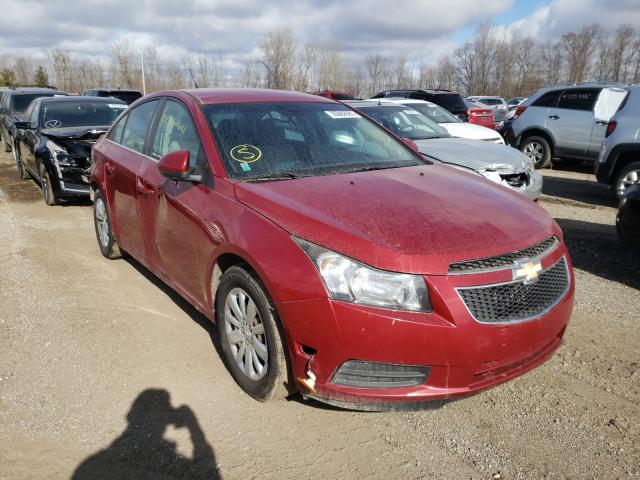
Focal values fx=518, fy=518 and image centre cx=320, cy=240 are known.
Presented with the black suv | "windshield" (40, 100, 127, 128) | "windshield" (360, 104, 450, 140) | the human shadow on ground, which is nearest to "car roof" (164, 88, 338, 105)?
the human shadow on ground

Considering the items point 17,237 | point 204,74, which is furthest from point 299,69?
point 17,237

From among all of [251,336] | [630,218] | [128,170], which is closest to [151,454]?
[251,336]

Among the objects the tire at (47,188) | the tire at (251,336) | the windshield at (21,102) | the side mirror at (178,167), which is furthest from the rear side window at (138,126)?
the windshield at (21,102)

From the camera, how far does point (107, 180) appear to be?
15.8 feet

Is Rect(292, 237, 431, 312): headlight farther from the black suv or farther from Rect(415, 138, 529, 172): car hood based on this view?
the black suv

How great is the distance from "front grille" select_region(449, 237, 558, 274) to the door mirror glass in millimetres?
9064

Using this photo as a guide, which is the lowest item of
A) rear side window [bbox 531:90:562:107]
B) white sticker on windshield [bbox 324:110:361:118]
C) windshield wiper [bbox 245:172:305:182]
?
windshield wiper [bbox 245:172:305:182]

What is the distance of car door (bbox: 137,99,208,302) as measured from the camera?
3301mm

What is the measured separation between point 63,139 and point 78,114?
139 centimetres

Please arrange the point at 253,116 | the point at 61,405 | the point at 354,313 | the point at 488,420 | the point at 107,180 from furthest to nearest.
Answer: the point at 107,180 → the point at 253,116 → the point at 61,405 → the point at 488,420 → the point at 354,313

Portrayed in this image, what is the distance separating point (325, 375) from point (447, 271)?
2.48 feet

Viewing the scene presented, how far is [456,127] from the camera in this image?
944cm

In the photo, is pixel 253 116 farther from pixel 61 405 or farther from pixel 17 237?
pixel 17 237

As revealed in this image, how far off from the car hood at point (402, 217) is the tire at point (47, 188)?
598 cm
